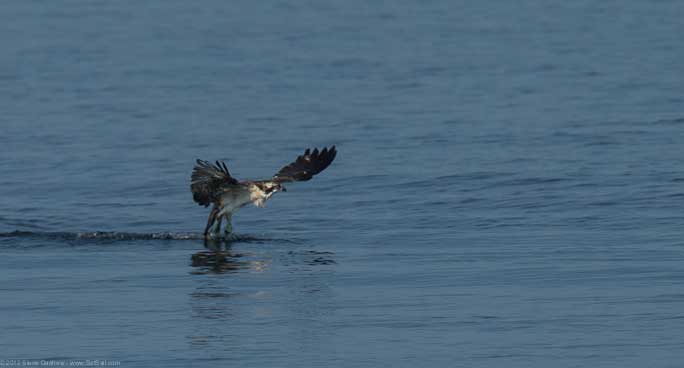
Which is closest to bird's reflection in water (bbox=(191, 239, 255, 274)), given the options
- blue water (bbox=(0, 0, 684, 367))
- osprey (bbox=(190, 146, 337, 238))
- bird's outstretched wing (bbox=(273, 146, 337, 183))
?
blue water (bbox=(0, 0, 684, 367))

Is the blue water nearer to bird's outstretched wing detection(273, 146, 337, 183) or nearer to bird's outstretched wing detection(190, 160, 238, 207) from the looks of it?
bird's outstretched wing detection(190, 160, 238, 207)

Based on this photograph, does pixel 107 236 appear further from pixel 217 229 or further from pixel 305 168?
pixel 305 168

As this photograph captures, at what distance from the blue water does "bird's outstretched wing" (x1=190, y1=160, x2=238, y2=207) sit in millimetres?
658

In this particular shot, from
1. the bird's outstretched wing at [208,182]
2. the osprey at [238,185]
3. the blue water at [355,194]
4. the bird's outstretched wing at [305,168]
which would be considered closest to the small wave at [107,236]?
the blue water at [355,194]

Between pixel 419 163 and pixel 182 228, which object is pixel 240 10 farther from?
pixel 182 228

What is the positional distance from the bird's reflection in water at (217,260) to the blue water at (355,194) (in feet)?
0.21

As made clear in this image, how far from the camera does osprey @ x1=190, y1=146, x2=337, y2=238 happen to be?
21.1 metres

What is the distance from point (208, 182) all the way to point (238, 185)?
0.42 meters

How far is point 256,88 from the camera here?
1581 inches

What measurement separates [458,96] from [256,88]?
213 inches

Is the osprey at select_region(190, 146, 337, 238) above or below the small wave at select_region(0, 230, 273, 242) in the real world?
above

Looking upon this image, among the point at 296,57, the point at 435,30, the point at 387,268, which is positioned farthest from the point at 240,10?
the point at 387,268

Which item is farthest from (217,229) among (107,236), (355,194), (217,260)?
(355,194)

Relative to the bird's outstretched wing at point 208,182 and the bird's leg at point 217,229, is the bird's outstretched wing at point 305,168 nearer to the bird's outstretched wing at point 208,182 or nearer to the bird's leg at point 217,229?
the bird's outstretched wing at point 208,182
